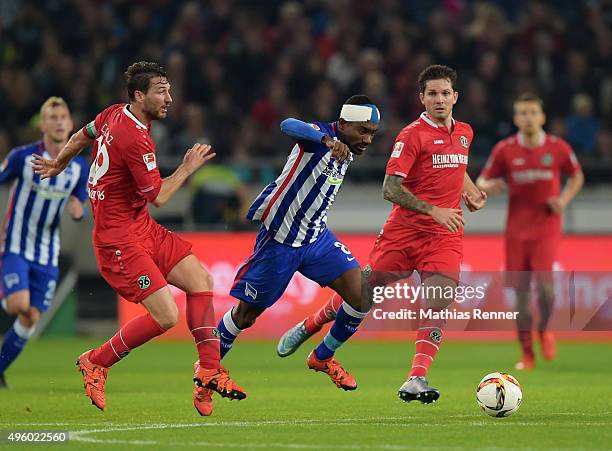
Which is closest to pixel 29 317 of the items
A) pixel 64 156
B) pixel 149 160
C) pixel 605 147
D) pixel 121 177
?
pixel 64 156

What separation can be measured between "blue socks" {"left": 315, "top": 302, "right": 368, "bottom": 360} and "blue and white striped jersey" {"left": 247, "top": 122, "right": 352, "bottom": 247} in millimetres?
725

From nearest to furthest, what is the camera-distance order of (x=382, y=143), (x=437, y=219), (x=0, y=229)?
(x=437, y=219) < (x=0, y=229) < (x=382, y=143)

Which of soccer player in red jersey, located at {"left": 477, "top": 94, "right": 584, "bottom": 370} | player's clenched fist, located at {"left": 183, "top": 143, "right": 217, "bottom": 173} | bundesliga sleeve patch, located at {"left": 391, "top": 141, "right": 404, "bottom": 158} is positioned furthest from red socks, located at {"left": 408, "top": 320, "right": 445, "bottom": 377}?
soccer player in red jersey, located at {"left": 477, "top": 94, "right": 584, "bottom": 370}

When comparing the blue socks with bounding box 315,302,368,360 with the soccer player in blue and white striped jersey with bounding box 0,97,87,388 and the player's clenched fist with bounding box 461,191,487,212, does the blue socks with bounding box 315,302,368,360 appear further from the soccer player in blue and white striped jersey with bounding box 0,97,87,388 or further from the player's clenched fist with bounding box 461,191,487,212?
the soccer player in blue and white striped jersey with bounding box 0,97,87,388

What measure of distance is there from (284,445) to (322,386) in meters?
4.17

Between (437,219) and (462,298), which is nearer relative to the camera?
(437,219)

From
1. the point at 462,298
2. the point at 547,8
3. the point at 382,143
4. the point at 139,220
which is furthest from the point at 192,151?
the point at 547,8

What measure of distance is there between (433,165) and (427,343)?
1.42 metres

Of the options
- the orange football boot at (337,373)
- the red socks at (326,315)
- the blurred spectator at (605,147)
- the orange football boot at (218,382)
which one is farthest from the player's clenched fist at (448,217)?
the blurred spectator at (605,147)

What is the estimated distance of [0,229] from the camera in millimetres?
12305

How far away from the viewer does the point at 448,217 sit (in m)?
9.50

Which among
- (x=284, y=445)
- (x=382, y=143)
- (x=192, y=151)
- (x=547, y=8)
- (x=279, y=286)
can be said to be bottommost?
(x=284, y=445)

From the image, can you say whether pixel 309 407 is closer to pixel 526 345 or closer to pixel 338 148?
pixel 338 148

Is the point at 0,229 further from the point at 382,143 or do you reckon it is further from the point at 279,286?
the point at 382,143
